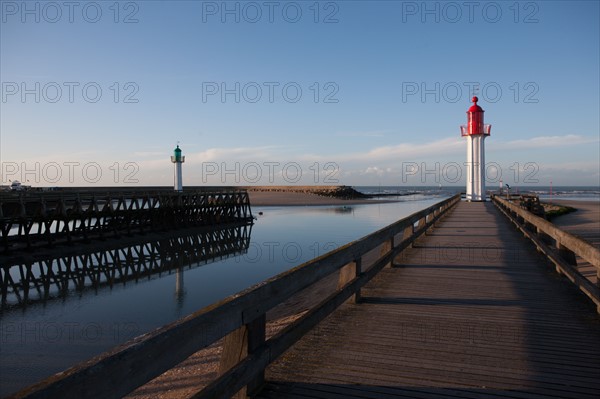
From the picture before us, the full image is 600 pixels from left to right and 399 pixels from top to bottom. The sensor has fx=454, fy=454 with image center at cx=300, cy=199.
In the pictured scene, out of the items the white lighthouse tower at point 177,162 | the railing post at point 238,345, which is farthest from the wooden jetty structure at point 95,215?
the railing post at point 238,345

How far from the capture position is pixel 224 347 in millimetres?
2947

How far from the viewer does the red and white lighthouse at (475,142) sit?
34562 millimetres

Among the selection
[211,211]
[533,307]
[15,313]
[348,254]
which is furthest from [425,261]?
[211,211]

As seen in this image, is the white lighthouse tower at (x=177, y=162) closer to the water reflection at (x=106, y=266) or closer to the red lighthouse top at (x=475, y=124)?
the water reflection at (x=106, y=266)

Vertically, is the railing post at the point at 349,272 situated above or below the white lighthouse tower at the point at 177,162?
below

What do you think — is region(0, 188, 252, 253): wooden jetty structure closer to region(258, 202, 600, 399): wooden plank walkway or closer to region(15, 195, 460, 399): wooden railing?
region(258, 202, 600, 399): wooden plank walkway

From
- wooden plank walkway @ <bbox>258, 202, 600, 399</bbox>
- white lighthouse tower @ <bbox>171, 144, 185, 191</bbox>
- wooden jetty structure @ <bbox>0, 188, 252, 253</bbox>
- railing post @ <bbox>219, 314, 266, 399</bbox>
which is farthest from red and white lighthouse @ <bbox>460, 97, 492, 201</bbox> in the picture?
railing post @ <bbox>219, 314, 266, 399</bbox>

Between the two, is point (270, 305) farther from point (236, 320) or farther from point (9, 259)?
point (9, 259)

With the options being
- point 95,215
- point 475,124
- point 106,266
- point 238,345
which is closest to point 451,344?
point 238,345

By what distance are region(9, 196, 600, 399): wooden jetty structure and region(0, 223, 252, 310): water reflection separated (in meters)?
7.40

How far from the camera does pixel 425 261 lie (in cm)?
901

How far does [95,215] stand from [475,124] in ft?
89.1

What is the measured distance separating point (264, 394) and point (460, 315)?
2.95 meters

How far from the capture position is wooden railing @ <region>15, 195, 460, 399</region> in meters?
1.70
